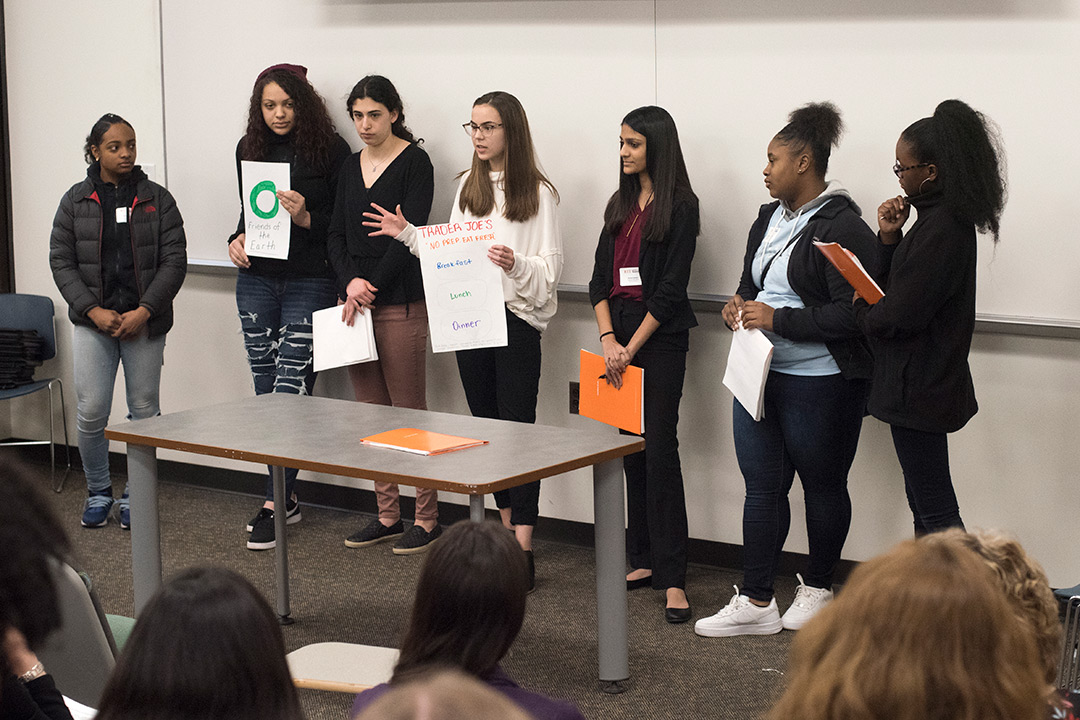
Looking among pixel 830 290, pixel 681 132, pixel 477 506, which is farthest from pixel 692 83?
pixel 477 506

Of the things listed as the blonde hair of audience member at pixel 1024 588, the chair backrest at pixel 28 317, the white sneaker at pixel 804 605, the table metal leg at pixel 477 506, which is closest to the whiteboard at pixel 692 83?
the chair backrest at pixel 28 317

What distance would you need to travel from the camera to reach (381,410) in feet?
11.5

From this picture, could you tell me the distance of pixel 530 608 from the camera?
12.7ft

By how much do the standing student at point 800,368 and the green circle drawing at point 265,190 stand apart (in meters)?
1.94

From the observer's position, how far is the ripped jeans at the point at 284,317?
4.61m

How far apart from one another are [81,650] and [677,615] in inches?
81.8

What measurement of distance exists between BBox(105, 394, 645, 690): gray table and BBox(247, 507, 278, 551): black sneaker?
1.13 metres

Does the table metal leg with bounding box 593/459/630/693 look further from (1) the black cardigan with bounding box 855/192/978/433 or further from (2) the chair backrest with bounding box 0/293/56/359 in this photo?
(2) the chair backrest with bounding box 0/293/56/359

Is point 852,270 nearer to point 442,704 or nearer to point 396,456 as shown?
point 396,456

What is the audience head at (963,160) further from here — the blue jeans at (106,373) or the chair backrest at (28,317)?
the chair backrest at (28,317)

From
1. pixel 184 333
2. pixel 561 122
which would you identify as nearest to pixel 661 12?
pixel 561 122

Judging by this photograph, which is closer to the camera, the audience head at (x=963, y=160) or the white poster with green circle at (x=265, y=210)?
the audience head at (x=963, y=160)

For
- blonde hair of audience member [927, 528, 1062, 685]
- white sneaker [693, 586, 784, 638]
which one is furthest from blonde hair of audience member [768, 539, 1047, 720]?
white sneaker [693, 586, 784, 638]

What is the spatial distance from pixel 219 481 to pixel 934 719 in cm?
471
